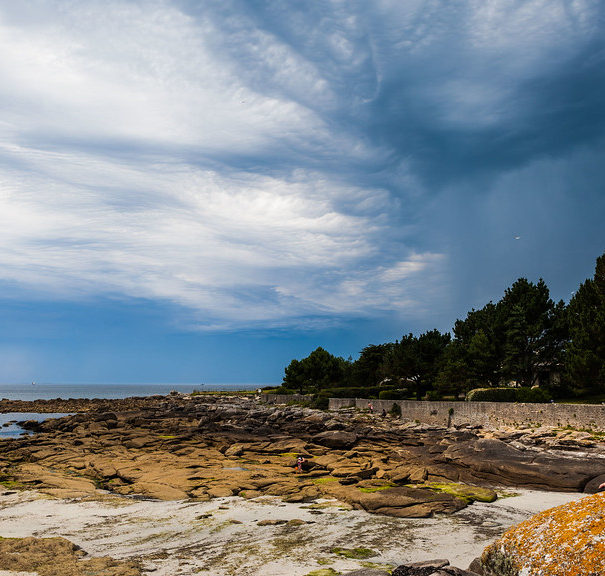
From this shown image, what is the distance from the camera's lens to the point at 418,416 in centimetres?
4106

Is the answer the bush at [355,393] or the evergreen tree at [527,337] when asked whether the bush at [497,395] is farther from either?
the bush at [355,393]

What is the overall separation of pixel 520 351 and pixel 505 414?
19.3 m

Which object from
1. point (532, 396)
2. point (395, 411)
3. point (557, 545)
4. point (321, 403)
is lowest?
point (321, 403)

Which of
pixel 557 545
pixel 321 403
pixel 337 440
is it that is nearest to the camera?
pixel 557 545

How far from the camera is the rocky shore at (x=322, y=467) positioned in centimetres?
1536

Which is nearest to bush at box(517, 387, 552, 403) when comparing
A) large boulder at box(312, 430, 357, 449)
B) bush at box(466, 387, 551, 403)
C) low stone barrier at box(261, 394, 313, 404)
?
bush at box(466, 387, 551, 403)

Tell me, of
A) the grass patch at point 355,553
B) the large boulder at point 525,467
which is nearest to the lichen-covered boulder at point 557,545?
the grass patch at point 355,553

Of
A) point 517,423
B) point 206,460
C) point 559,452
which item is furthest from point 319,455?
point 517,423

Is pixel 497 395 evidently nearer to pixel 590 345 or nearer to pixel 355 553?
pixel 590 345

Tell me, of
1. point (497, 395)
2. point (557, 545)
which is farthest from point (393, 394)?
point (557, 545)

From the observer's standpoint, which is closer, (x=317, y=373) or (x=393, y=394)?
(x=393, y=394)

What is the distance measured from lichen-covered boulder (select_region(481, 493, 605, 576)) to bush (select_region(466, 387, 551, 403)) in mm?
34696

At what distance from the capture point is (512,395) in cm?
3697

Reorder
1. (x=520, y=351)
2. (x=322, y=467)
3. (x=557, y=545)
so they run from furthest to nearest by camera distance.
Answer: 1. (x=520, y=351)
2. (x=322, y=467)
3. (x=557, y=545)
